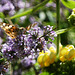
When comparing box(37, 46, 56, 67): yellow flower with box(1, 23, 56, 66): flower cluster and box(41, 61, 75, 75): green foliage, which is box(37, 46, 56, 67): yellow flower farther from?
box(1, 23, 56, 66): flower cluster

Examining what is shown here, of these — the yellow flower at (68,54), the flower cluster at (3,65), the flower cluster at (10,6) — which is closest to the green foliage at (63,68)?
the yellow flower at (68,54)

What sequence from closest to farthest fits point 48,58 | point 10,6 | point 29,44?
point 29,44 < point 48,58 < point 10,6

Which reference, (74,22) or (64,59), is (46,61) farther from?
(74,22)

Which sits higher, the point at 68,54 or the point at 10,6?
the point at 10,6

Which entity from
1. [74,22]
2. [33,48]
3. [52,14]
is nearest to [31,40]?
[33,48]

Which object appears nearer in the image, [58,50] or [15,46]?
[15,46]

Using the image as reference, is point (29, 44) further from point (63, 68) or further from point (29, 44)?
point (63, 68)

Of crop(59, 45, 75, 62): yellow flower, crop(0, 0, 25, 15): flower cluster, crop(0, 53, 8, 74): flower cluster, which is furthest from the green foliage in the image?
crop(0, 0, 25, 15): flower cluster

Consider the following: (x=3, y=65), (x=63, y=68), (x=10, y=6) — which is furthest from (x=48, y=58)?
(x=10, y=6)
